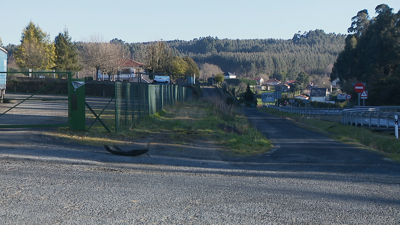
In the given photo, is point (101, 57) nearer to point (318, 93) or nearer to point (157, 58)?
point (157, 58)

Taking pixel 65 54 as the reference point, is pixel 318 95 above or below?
below

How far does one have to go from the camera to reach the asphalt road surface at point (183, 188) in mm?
4961

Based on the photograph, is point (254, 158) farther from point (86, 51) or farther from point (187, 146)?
point (86, 51)

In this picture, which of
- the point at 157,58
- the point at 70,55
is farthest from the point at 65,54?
the point at 157,58

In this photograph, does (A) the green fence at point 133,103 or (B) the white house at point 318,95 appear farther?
(B) the white house at point 318,95

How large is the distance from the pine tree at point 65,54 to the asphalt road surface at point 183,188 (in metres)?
46.2

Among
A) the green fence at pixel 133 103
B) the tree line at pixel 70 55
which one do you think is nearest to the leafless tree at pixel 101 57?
the tree line at pixel 70 55

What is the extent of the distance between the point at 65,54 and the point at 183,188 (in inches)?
2035

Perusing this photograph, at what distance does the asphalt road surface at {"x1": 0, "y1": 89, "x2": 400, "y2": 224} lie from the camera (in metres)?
4.96

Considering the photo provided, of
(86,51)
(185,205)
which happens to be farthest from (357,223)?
(86,51)

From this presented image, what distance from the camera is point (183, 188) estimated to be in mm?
6426

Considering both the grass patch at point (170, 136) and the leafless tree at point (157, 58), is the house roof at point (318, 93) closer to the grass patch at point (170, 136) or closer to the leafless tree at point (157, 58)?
the leafless tree at point (157, 58)

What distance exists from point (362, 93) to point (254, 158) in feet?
69.2

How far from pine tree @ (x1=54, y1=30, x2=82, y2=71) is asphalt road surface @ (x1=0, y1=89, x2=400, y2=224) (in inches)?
1820
